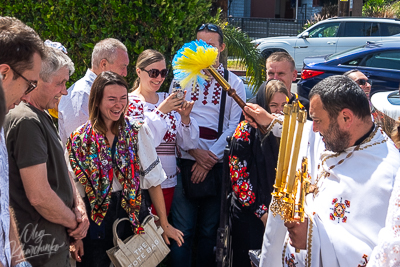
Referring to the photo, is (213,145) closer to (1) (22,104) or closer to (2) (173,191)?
(2) (173,191)

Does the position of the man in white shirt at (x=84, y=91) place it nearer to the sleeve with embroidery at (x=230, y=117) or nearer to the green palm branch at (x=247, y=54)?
the sleeve with embroidery at (x=230, y=117)

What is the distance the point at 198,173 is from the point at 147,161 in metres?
0.80

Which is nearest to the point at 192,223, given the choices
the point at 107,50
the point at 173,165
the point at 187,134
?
the point at 173,165

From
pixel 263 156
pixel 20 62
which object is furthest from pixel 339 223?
pixel 20 62

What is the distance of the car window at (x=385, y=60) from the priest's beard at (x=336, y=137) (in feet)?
25.7

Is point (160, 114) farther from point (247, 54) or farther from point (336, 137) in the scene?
point (247, 54)

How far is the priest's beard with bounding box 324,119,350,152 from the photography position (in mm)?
2601

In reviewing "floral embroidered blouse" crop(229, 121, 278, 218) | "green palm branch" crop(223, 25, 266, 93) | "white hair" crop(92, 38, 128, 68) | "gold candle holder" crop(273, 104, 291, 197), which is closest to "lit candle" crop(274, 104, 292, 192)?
"gold candle holder" crop(273, 104, 291, 197)

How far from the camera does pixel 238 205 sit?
347 cm

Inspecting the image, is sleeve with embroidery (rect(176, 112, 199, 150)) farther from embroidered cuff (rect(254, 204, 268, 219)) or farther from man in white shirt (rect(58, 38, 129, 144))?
embroidered cuff (rect(254, 204, 268, 219))

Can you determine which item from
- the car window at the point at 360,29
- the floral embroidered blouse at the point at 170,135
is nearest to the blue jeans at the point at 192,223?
the floral embroidered blouse at the point at 170,135

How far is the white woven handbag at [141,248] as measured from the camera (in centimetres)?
295

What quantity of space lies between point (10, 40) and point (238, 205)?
201 cm

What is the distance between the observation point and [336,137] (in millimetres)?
2615
